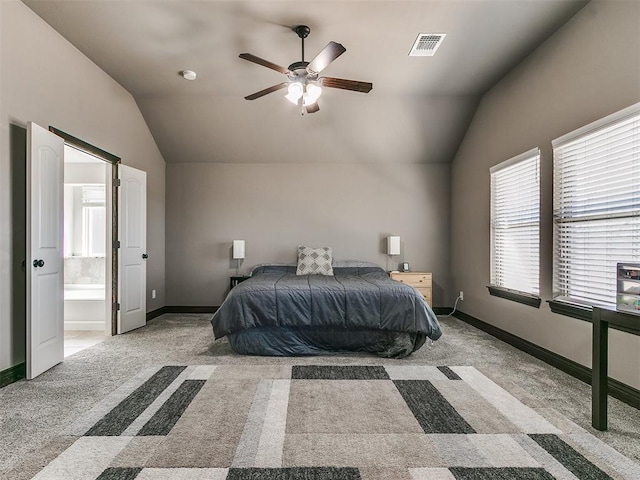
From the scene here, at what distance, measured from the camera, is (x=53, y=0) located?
2678 mm

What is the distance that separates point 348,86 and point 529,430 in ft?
9.48

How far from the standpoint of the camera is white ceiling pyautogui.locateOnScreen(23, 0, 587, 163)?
277 cm

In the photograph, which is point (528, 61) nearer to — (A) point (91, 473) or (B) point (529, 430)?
(B) point (529, 430)

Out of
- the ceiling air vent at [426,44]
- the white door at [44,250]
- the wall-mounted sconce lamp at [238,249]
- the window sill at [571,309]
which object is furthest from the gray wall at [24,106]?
the window sill at [571,309]

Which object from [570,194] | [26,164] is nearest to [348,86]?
[570,194]

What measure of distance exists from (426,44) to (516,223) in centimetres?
210

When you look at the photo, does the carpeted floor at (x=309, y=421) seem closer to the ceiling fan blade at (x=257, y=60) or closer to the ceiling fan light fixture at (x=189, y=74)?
the ceiling fan blade at (x=257, y=60)

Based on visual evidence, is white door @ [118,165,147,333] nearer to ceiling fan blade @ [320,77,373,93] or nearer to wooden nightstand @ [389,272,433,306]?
ceiling fan blade @ [320,77,373,93]

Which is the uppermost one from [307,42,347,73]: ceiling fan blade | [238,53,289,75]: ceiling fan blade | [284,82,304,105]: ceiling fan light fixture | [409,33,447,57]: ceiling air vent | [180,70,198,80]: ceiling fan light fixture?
[180,70,198,80]: ceiling fan light fixture

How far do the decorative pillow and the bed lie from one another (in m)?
1.74

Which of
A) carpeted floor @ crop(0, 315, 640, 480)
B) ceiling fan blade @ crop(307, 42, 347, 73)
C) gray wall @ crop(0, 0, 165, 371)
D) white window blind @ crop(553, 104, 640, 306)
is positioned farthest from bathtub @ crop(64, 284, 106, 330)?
white window blind @ crop(553, 104, 640, 306)

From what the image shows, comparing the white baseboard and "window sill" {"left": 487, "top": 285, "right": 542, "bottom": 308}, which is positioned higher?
"window sill" {"left": 487, "top": 285, "right": 542, "bottom": 308}

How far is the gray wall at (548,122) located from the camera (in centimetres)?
235

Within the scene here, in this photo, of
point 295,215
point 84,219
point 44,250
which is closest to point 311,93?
point 295,215
